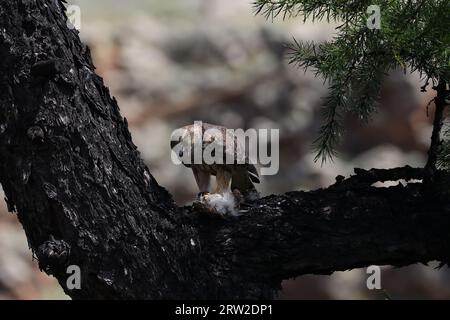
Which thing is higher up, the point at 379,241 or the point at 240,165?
the point at 240,165

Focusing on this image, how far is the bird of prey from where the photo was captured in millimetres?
1765

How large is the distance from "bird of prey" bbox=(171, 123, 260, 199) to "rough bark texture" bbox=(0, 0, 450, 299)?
85mm

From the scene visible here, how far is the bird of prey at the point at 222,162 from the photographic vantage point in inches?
69.5

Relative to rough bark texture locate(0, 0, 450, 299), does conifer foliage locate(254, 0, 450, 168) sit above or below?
above

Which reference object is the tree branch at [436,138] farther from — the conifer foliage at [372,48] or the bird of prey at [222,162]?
the bird of prey at [222,162]

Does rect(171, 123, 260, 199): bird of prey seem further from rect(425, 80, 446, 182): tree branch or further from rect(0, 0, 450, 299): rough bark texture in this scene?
rect(425, 80, 446, 182): tree branch

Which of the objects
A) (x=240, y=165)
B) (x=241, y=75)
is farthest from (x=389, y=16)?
(x=241, y=75)

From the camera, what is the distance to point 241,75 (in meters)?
6.06

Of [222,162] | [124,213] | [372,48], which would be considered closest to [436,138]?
[372,48]

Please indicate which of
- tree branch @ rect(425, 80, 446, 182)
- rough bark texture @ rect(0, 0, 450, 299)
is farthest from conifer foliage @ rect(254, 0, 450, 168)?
rough bark texture @ rect(0, 0, 450, 299)

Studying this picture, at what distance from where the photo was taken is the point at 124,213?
1.65 metres
